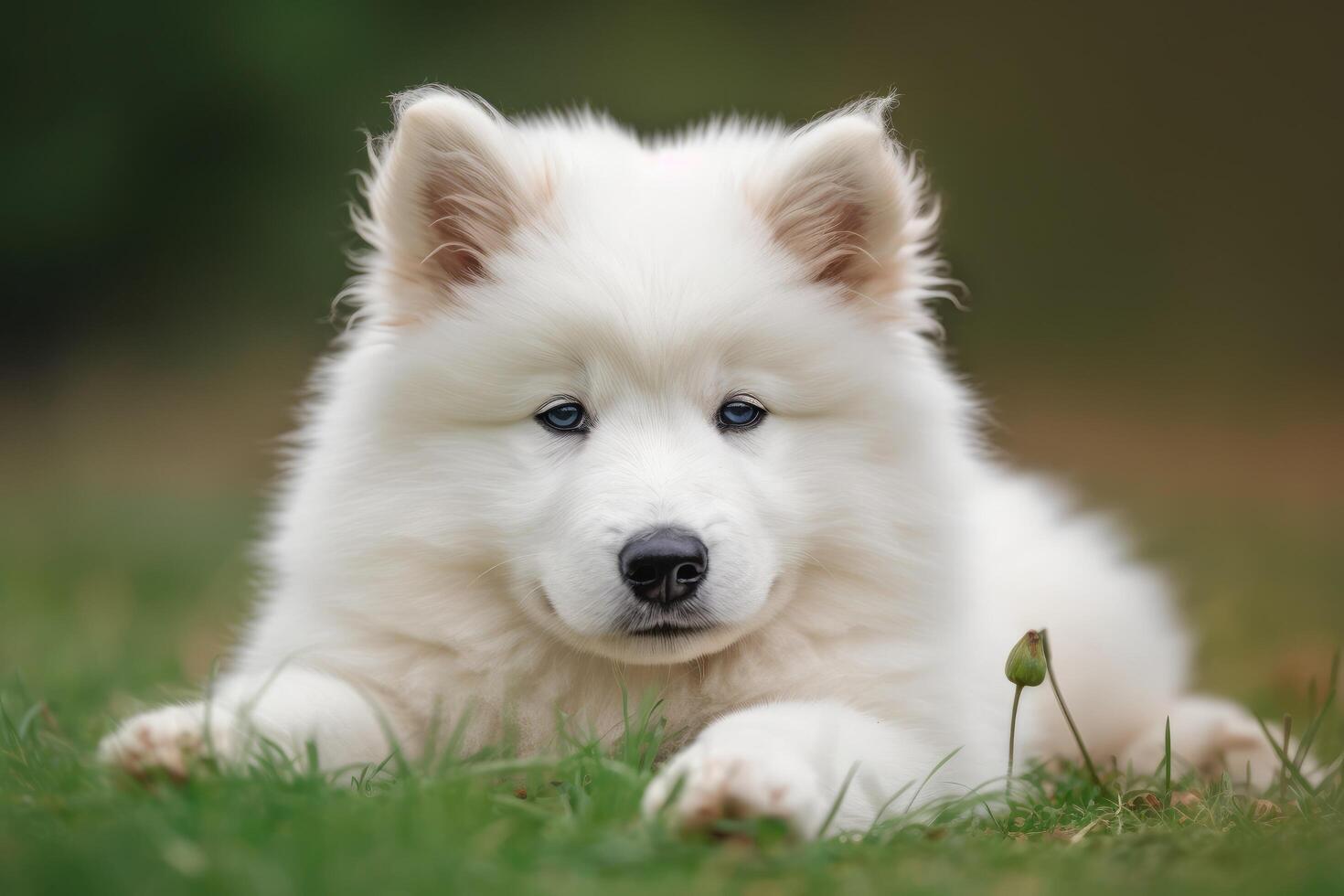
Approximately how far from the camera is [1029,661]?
284 centimetres

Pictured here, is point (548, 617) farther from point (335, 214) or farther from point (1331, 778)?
point (335, 214)

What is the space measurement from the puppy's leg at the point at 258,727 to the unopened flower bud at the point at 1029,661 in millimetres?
1344

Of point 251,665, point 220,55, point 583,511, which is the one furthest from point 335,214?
point 583,511

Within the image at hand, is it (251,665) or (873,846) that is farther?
(251,665)

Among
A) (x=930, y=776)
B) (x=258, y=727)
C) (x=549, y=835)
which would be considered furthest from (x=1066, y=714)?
(x=258, y=727)

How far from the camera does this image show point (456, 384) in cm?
297

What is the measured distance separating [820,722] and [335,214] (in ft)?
23.0

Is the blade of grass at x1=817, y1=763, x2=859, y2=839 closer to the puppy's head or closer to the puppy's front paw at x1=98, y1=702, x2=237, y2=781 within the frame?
the puppy's head

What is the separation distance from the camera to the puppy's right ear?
3000 mm

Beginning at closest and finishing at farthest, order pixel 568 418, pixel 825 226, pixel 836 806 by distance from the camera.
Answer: pixel 836 806 → pixel 568 418 → pixel 825 226

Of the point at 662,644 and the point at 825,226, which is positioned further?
the point at 825,226

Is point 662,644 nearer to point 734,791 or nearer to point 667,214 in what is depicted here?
point 734,791

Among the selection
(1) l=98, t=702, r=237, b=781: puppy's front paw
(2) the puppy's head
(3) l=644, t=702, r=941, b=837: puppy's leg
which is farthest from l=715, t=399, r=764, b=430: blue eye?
(1) l=98, t=702, r=237, b=781: puppy's front paw

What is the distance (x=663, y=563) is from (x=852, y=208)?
110 centimetres
